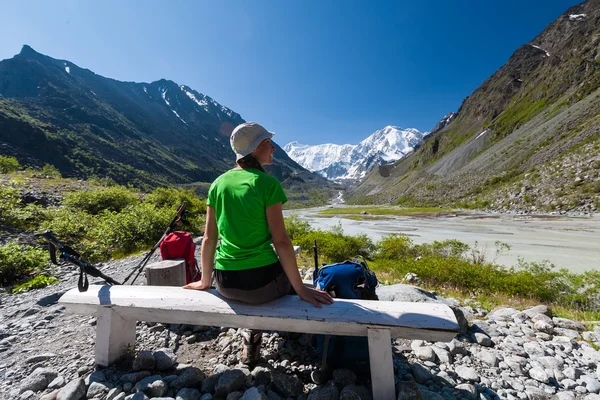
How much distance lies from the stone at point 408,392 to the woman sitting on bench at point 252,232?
1053 mm

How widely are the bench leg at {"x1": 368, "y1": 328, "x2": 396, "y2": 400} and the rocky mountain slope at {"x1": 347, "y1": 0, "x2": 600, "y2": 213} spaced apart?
38241 millimetres

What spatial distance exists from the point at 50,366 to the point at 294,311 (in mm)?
3354

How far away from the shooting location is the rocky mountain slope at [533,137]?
34.3 m

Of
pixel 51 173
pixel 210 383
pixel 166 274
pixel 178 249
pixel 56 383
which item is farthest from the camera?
pixel 51 173

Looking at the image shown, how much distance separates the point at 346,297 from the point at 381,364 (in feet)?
2.86

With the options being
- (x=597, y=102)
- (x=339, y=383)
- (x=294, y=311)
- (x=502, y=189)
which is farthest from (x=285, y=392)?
(x=597, y=102)

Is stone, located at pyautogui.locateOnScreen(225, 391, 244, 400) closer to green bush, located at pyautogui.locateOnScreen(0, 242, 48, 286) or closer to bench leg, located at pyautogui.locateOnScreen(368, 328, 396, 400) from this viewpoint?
bench leg, located at pyautogui.locateOnScreen(368, 328, 396, 400)

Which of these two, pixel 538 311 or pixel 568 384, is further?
pixel 538 311

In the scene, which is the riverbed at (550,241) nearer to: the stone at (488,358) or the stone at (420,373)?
the stone at (488,358)

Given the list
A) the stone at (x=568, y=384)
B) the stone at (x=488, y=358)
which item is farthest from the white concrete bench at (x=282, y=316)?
the stone at (x=568, y=384)

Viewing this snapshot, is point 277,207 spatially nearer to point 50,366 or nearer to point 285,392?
point 285,392

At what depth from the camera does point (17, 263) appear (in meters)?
7.33

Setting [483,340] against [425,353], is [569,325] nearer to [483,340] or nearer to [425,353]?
[483,340]

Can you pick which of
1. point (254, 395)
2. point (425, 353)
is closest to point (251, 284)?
point (254, 395)
